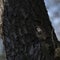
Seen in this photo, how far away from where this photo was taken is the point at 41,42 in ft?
3.80

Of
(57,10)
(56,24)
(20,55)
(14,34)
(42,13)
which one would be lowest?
(20,55)

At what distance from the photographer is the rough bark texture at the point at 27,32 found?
116 cm

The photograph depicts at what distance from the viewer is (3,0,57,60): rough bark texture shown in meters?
1.16

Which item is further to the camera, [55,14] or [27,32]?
[55,14]

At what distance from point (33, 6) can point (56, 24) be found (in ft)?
3.84

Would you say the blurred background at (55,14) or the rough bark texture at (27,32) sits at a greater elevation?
the blurred background at (55,14)

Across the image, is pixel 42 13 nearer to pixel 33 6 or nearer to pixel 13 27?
pixel 33 6

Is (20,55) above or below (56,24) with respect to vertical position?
below

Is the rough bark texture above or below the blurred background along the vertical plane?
below

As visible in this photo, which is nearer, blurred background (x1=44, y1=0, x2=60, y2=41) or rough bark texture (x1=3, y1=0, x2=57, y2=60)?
rough bark texture (x1=3, y1=0, x2=57, y2=60)

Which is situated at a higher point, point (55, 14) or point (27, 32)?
point (55, 14)

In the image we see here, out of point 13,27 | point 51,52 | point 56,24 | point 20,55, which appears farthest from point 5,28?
point 56,24

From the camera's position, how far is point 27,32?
3.88 ft

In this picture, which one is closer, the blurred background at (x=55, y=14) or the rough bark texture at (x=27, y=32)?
the rough bark texture at (x=27, y=32)
